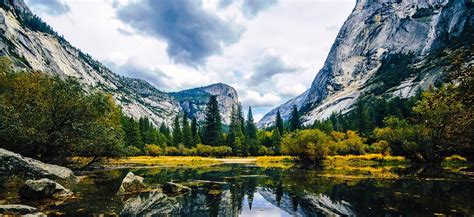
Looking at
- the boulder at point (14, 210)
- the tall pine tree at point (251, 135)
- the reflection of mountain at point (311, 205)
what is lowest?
the reflection of mountain at point (311, 205)

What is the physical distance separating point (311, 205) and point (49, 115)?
84.8ft

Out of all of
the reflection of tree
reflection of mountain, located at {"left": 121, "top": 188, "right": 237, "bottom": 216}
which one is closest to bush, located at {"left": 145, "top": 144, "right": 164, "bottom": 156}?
the reflection of tree

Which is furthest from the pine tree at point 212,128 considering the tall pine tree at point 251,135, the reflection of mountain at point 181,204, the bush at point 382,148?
the reflection of mountain at point 181,204

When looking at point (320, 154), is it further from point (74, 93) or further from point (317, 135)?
point (74, 93)

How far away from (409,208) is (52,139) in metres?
30.1

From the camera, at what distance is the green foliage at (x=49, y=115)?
28.3 m

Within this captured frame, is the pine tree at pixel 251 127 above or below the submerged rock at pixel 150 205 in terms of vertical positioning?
above

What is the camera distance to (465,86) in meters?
14.4

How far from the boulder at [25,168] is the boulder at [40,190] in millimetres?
2745

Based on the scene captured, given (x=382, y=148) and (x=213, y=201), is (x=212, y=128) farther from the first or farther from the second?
(x=213, y=201)

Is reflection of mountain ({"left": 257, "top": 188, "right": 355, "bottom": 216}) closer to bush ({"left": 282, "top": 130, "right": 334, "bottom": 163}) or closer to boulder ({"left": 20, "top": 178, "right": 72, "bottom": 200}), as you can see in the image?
boulder ({"left": 20, "top": 178, "right": 72, "bottom": 200})

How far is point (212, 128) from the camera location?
369 feet

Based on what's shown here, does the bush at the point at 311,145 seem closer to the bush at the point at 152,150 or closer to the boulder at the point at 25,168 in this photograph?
the bush at the point at 152,150

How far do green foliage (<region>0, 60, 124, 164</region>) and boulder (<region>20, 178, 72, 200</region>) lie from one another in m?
9.14
